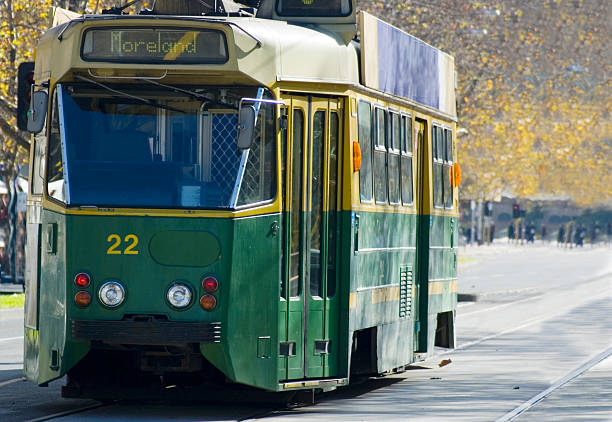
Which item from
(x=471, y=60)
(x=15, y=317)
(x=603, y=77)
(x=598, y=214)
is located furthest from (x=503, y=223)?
(x=15, y=317)

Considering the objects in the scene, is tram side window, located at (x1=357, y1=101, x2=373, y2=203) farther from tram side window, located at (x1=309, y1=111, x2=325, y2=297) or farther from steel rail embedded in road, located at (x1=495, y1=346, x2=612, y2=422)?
steel rail embedded in road, located at (x1=495, y1=346, x2=612, y2=422)

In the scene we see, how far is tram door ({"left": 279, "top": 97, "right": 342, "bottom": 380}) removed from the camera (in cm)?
1176

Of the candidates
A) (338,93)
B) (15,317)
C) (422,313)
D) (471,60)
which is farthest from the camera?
(471,60)

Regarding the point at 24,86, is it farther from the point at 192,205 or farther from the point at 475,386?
the point at 475,386

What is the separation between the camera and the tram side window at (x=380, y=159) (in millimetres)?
13266

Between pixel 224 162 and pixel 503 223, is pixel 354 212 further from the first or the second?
pixel 503 223

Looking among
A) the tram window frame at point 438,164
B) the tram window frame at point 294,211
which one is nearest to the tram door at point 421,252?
the tram window frame at point 438,164

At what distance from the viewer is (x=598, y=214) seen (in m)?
126

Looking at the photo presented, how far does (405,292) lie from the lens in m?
14.4

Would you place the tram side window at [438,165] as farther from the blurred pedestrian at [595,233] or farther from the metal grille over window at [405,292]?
the blurred pedestrian at [595,233]

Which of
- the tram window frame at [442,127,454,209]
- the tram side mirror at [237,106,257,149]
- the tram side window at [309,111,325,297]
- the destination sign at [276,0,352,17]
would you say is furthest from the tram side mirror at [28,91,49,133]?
the tram window frame at [442,127,454,209]

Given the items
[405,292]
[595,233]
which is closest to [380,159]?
[405,292]

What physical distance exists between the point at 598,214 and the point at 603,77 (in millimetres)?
Result: 74591

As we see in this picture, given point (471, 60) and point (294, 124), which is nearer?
point (294, 124)
